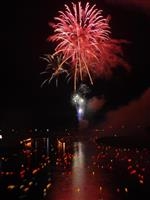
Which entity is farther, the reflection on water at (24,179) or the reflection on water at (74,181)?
the reflection on water at (24,179)

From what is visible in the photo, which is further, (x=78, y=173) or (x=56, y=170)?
(x=56, y=170)

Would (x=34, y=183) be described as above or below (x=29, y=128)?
below

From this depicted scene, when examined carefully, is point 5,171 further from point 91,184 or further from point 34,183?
point 91,184

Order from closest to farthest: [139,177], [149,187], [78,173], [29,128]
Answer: [149,187]
[139,177]
[78,173]
[29,128]

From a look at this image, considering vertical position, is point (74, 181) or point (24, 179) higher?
point (24, 179)

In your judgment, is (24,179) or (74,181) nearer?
(74,181)

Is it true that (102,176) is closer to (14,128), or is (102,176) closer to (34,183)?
(34,183)

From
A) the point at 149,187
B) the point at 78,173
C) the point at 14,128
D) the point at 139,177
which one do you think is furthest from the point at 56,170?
the point at 14,128

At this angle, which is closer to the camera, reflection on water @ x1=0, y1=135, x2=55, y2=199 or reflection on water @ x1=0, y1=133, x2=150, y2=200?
reflection on water @ x1=0, y1=133, x2=150, y2=200

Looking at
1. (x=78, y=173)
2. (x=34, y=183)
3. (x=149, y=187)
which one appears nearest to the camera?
(x=149, y=187)
